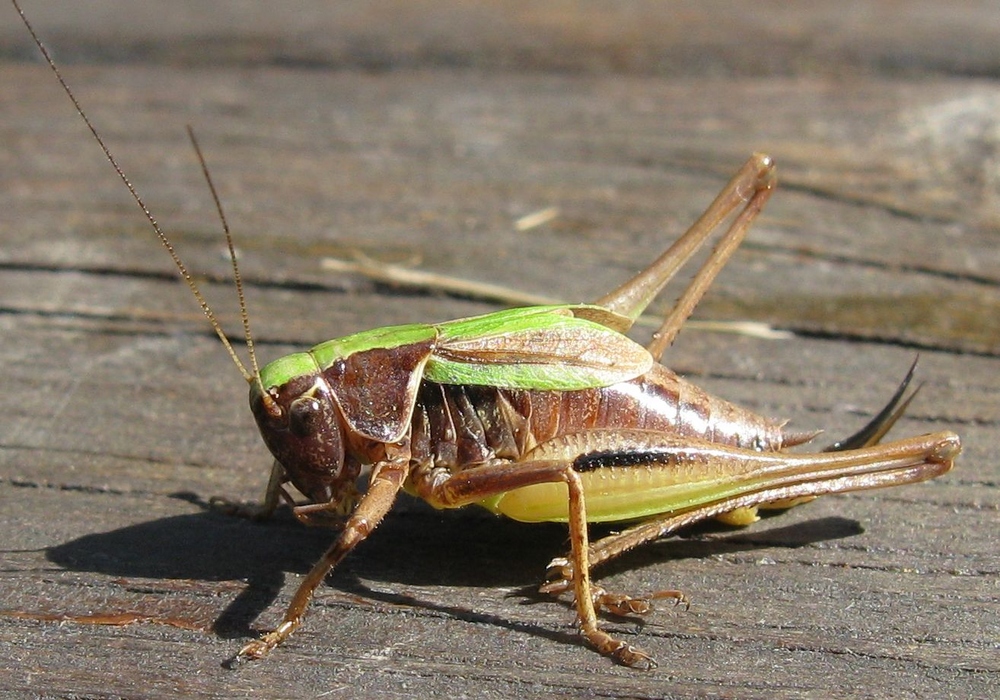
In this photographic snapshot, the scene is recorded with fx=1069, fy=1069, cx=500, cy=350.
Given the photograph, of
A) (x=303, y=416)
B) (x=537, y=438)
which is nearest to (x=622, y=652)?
(x=537, y=438)

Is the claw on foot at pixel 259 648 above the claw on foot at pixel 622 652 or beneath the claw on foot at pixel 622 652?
beneath

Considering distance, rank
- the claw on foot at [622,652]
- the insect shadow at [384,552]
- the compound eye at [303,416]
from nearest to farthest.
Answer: the claw on foot at [622,652] < the insect shadow at [384,552] < the compound eye at [303,416]

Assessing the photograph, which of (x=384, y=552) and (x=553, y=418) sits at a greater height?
(x=553, y=418)

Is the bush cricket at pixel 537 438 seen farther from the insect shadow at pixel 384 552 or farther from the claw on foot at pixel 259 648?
the claw on foot at pixel 259 648

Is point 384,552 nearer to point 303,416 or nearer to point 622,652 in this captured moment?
point 303,416

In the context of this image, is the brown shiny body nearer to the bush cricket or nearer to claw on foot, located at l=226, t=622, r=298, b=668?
the bush cricket

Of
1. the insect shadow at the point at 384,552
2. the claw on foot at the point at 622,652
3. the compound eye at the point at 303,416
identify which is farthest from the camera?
the compound eye at the point at 303,416

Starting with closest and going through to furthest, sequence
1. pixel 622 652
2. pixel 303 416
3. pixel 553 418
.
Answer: pixel 622 652 < pixel 303 416 < pixel 553 418

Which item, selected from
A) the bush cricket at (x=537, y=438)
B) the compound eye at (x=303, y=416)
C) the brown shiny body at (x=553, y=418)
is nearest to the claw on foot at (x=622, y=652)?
the bush cricket at (x=537, y=438)
